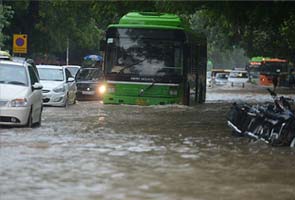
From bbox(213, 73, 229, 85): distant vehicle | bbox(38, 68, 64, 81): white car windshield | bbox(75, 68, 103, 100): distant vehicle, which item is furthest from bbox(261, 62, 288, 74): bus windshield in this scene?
bbox(38, 68, 64, 81): white car windshield

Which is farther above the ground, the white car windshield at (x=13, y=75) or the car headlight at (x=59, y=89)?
the white car windshield at (x=13, y=75)

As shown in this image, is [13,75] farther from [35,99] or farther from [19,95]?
[19,95]

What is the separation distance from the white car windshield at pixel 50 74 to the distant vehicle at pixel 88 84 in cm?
525

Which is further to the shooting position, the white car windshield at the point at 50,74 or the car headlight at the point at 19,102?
the white car windshield at the point at 50,74

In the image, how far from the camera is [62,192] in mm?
9594

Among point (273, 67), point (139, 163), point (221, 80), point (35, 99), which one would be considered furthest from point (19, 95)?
point (221, 80)

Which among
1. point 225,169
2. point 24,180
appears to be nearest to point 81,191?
point 24,180

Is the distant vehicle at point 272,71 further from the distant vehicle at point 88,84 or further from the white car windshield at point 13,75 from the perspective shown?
the white car windshield at point 13,75

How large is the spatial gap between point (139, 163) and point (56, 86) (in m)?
14.9

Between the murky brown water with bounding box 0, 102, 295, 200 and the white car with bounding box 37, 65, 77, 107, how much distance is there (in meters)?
6.62

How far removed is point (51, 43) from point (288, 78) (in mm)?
30831

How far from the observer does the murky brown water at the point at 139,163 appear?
9875 mm

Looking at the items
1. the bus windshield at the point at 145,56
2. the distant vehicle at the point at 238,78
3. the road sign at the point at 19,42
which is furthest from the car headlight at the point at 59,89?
the distant vehicle at the point at 238,78

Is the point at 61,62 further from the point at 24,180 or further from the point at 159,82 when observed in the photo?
the point at 24,180
